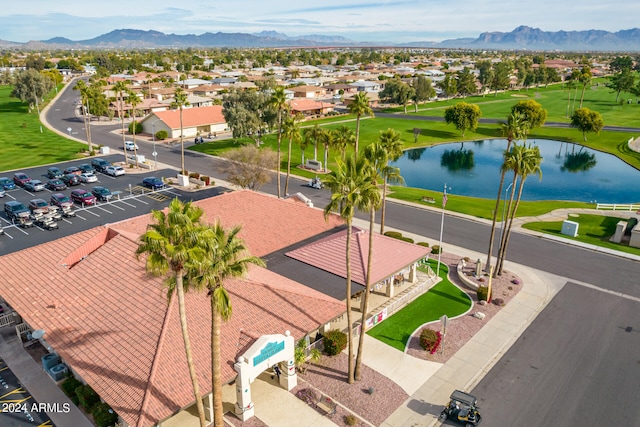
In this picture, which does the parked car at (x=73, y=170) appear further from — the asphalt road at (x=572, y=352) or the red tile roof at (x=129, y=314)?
the asphalt road at (x=572, y=352)

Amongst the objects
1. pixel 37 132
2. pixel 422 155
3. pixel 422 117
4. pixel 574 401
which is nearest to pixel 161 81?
pixel 37 132

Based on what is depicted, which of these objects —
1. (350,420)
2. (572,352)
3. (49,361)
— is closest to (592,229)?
(572,352)

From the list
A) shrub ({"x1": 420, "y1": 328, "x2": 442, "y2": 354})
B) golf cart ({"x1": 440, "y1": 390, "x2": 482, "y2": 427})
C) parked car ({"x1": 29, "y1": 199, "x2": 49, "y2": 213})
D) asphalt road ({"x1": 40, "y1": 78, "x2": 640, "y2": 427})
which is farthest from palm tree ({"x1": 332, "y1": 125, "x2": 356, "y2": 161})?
golf cart ({"x1": 440, "y1": 390, "x2": 482, "y2": 427})

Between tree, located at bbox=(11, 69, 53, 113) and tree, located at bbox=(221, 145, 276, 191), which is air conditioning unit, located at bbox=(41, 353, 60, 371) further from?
tree, located at bbox=(11, 69, 53, 113)

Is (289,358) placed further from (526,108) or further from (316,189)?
(526,108)

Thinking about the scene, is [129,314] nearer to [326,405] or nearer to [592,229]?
[326,405]

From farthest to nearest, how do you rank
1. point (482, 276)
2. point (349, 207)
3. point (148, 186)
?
1. point (148, 186)
2. point (482, 276)
3. point (349, 207)
